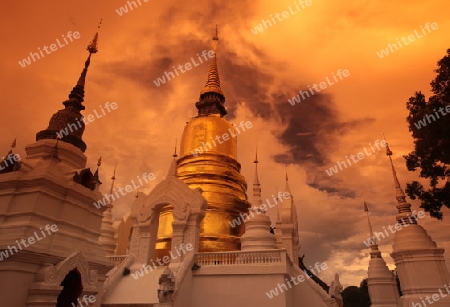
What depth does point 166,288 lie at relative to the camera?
425 inches

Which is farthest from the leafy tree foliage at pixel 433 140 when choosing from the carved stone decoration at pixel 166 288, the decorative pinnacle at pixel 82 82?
the decorative pinnacle at pixel 82 82

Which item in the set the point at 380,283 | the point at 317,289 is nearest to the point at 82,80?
the point at 317,289

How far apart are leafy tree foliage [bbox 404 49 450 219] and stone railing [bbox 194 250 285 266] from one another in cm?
562

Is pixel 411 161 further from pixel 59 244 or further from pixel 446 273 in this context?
pixel 59 244

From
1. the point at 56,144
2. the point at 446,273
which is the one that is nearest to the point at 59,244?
the point at 56,144

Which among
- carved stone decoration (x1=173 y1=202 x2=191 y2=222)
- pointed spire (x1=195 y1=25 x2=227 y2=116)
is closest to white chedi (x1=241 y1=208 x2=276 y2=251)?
carved stone decoration (x1=173 y1=202 x2=191 y2=222)

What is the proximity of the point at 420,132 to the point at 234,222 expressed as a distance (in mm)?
11705

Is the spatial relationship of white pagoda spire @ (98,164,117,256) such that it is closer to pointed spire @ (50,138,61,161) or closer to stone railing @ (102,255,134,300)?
stone railing @ (102,255,134,300)

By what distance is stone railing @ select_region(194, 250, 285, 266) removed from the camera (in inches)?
499

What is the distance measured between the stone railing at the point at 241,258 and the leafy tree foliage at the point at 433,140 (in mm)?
5624

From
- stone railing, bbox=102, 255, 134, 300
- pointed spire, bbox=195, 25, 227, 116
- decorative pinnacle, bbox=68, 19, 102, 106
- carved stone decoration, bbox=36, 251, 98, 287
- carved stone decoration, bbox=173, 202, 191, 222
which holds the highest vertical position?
pointed spire, bbox=195, 25, 227, 116

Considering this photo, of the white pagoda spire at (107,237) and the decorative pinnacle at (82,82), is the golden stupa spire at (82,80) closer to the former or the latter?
the decorative pinnacle at (82,82)

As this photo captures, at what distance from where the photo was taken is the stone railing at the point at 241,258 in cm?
1268

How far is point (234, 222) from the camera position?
1856 cm
